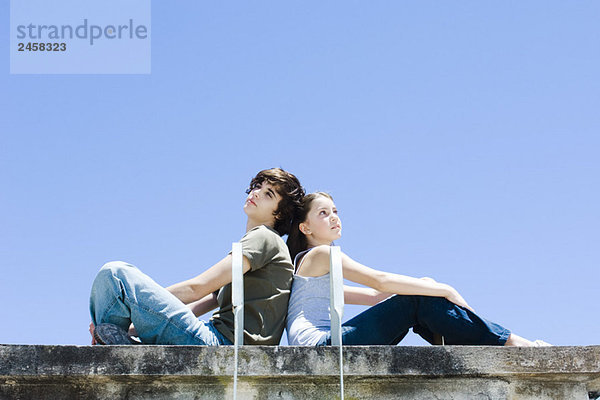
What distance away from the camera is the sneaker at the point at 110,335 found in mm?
4426

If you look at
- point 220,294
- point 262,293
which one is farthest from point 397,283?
point 220,294

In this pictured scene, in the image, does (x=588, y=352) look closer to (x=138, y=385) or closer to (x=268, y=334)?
(x=268, y=334)

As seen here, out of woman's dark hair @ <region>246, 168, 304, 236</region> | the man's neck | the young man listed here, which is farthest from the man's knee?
woman's dark hair @ <region>246, 168, 304, 236</region>

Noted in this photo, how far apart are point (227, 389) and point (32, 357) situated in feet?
3.40

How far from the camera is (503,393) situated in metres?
4.32

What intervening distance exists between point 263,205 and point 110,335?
1.74m

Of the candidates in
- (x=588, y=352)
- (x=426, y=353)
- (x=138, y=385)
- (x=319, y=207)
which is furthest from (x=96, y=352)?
(x=588, y=352)

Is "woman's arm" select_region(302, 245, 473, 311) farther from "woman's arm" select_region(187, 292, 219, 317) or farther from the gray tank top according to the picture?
"woman's arm" select_region(187, 292, 219, 317)

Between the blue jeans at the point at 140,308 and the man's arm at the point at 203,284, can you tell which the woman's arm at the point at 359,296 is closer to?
the man's arm at the point at 203,284

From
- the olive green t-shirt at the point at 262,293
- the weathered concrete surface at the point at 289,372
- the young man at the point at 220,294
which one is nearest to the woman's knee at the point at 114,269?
the young man at the point at 220,294

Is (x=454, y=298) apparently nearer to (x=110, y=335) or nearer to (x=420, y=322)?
(x=420, y=322)

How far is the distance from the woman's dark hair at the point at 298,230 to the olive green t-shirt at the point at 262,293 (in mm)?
517

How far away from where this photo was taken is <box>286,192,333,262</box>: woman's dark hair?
227 inches

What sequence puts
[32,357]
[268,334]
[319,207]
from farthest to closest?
[319,207]
[268,334]
[32,357]
